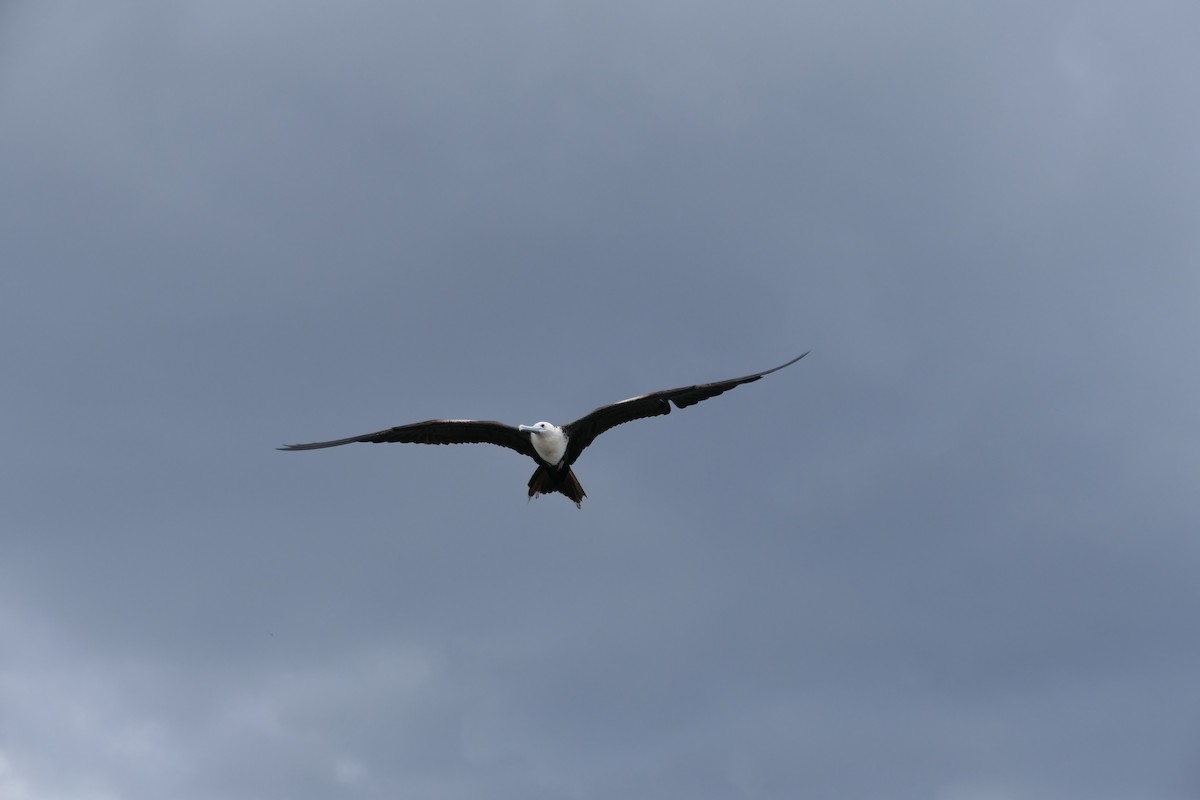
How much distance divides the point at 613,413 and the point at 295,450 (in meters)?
8.61

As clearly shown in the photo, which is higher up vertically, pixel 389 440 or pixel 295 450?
pixel 389 440

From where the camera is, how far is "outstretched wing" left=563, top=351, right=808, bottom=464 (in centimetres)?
2977

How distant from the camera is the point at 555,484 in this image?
3120 cm

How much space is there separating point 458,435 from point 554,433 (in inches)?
120

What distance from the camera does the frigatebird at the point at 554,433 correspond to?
29906 millimetres

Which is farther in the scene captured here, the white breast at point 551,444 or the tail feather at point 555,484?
the tail feather at point 555,484

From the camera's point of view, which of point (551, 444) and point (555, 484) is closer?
A: point (551, 444)

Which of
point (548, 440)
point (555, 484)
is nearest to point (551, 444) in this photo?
point (548, 440)

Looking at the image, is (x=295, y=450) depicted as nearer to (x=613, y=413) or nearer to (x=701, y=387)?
(x=613, y=413)

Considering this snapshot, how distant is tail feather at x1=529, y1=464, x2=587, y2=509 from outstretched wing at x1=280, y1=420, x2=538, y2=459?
1.99ft

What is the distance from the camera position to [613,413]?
99.9ft

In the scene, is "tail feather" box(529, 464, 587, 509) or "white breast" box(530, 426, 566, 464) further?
"tail feather" box(529, 464, 587, 509)

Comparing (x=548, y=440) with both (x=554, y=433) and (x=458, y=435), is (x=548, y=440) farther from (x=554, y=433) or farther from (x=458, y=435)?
(x=458, y=435)

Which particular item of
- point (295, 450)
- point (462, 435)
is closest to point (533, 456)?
point (462, 435)
